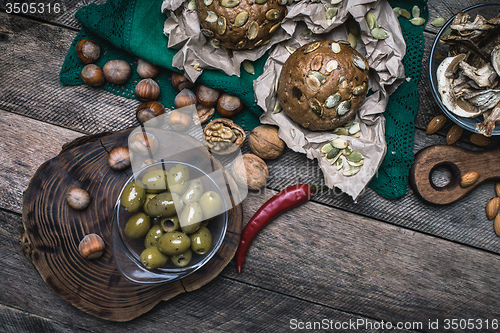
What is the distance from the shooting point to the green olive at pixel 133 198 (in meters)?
1.14

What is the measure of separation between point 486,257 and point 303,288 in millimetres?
823

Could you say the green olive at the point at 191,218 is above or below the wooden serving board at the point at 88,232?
above

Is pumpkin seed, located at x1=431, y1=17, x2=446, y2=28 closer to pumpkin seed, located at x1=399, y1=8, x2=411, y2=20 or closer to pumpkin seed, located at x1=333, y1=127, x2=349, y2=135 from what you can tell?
pumpkin seed, located at x1=399, y1=8, x2=411, y2=20

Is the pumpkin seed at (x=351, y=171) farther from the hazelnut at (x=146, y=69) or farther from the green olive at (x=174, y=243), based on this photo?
the hazelnut at (x=146, y=69)

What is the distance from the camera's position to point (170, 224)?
114cm

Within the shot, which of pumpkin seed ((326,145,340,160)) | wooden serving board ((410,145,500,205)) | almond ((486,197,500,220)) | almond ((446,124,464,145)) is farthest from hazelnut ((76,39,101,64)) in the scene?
almond ((486,197,500,220))

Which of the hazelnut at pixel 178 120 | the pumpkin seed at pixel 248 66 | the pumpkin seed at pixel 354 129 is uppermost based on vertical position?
the pumpkin seed at pixel 248 66

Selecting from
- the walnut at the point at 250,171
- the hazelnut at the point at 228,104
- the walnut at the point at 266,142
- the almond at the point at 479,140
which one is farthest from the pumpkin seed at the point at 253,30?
the almond at the point at 479,140

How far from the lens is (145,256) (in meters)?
1.12

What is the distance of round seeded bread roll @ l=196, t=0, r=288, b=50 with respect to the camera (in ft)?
3.96

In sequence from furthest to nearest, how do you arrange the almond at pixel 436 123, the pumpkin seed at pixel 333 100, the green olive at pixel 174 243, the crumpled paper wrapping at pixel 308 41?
the almond at pixel 436 123
the crumpled paper wrapping at pixel 308 41
the pumpkin seed at pixel 333 100
the green olive at pixel 174 243

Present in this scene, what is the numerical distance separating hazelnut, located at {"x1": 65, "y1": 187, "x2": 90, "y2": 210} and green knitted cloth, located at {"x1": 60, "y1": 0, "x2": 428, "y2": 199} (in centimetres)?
61

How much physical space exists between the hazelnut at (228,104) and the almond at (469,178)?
993 millimetres

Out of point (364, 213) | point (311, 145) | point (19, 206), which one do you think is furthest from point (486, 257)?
point (19, 206)
